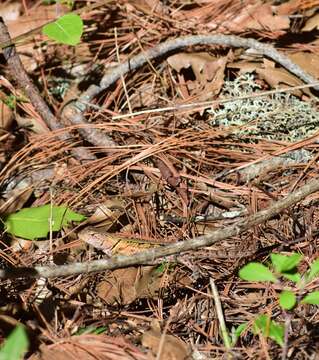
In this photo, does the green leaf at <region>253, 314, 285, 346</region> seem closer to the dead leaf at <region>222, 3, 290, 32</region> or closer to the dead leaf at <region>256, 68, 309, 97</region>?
the dead leaf at <region>256, 68, 309, 97</region>

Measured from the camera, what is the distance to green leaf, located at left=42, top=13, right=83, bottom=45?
205cm

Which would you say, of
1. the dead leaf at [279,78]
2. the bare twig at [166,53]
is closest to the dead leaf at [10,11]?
the bare twig at [166,53]

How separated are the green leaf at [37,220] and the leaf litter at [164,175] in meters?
0.05

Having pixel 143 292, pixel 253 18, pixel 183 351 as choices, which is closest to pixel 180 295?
pixel 143 292

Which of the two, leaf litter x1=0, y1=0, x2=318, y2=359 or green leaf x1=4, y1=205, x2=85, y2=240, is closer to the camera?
leaf litter x1=0, y1=0, x2=318, y2=359

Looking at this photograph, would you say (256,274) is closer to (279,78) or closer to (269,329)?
(269,329)

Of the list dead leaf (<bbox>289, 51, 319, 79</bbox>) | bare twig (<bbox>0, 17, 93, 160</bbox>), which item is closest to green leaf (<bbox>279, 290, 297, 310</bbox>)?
bare twig (<bbox>0, 17, 93, 160</bbox>)

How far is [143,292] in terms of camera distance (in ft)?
5.84

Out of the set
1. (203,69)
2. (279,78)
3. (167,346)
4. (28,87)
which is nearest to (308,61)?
(279,78)

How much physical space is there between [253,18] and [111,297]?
1564 millimetres

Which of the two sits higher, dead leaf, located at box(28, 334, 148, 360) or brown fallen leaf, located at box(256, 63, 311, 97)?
brown fallen leaf, located at box(256, 63, 311, 97)

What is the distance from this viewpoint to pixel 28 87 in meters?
2.28

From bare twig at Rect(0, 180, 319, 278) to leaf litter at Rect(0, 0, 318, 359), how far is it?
0.39ft

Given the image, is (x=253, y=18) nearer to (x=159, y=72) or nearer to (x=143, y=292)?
(x=159, y=72)
